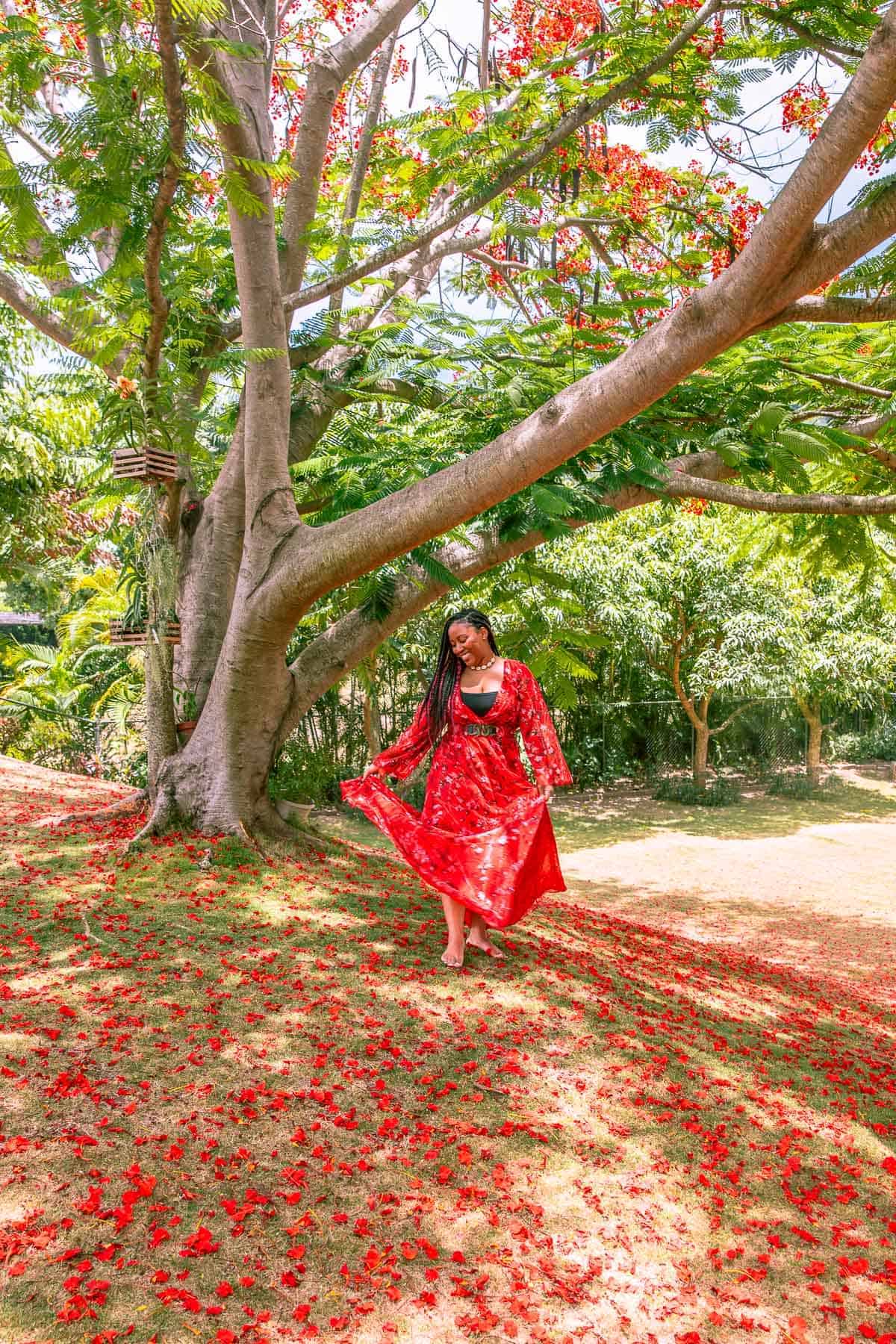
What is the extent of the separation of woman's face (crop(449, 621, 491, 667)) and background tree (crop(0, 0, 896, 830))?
0.53m

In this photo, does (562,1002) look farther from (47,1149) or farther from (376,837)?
(376,837)

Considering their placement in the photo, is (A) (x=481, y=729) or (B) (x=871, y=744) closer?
(A) (x=481, y=729)

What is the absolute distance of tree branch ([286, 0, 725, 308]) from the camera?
5.54 metres

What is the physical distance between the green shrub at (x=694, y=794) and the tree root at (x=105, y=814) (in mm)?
12319

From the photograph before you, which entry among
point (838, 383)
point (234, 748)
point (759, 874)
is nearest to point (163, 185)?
point (234, 748)

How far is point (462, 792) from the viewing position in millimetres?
4906

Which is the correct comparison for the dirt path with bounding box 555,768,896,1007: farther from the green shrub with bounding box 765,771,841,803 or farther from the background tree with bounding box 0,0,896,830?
the background tree with bounding box 0,0,896,830

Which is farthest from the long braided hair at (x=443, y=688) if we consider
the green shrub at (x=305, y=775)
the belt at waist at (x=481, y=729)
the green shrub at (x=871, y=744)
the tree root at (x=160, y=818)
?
the green shrub at (x=871, y=744)

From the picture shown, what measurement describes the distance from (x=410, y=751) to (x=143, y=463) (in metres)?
2.18

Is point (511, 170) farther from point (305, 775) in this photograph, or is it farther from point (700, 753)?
point (700, 753)

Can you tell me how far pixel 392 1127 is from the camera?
10.8 feet

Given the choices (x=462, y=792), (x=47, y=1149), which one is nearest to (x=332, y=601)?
(x=462, y=792)

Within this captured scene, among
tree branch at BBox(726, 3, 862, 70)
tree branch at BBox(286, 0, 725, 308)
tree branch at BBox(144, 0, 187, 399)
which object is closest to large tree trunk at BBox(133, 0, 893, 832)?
tree branch at BBox(286, 0, 725, 308)

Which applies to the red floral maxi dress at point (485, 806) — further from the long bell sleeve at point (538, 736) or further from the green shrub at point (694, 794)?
the green shrub at point (694, 794)
